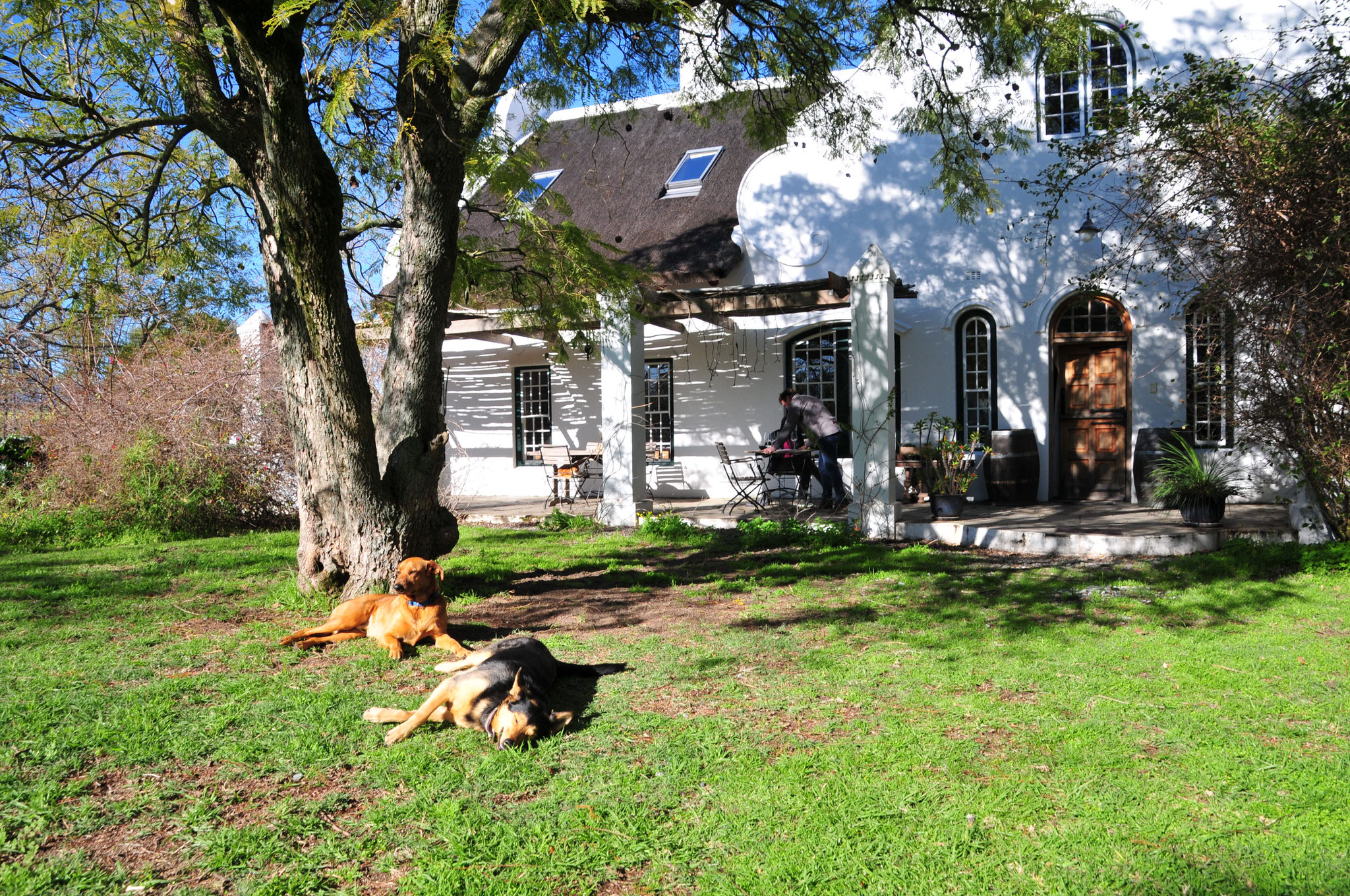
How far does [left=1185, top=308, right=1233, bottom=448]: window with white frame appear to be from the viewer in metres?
7.76

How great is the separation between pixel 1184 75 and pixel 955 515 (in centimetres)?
652

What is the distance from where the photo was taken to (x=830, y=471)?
11227 mm

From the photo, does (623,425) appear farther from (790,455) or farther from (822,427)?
(822,427)

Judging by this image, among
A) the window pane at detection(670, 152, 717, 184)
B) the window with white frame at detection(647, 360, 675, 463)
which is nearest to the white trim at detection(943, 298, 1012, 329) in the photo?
the window with white frame at detection(647, 360, 675, 463)

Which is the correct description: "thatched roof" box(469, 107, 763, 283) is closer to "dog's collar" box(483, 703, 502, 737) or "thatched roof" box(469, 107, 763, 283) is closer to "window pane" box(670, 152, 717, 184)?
"window pane" box(670, 152, 717, 184)

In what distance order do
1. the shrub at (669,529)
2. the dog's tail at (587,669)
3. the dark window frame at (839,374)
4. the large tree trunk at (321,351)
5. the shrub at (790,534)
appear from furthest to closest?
the dark window frame at (839,374) → the shrub at (669,529) → the shrub at (790,534) → the large tree trunk at (321,351) → the dog's tail at (587,669)

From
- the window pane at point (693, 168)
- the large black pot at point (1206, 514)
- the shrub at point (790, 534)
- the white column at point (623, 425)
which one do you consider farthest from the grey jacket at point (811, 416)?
the window pane at point (693, 168)

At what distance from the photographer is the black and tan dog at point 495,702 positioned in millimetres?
3740

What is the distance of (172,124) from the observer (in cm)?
620

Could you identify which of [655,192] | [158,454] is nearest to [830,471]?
[655,192]

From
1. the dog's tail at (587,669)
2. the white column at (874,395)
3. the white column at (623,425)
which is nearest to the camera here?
the dog's tail at (587,669)

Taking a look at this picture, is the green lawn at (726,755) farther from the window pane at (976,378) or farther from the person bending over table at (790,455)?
the window pane at (976,378)

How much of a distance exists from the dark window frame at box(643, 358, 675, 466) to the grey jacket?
12.2 ft

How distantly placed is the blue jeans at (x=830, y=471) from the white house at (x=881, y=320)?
56cm
